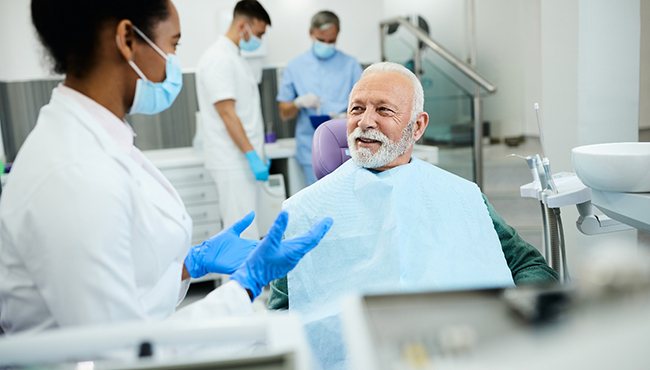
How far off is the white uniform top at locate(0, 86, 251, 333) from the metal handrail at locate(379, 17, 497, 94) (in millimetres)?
2506

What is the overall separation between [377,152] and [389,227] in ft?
0.91

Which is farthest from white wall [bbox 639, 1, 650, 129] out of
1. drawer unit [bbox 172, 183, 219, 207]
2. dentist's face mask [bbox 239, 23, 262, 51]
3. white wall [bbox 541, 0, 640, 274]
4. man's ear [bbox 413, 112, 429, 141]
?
drawer unit [bbox 172, 183, 219, 207]

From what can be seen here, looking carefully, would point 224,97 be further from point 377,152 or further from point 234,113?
point 377,152

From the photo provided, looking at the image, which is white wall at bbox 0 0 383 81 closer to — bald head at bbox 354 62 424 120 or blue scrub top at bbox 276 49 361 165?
blue scrub top at bbox 276 49 361 165

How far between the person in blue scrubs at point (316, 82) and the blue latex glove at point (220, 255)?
1.95m

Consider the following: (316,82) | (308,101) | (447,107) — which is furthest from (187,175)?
(447,107)

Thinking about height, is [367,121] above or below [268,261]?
above

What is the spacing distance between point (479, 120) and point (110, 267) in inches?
115

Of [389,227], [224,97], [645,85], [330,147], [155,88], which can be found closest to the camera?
[155,88]

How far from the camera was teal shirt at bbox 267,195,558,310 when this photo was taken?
4.93 feet

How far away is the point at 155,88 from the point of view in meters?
1.06

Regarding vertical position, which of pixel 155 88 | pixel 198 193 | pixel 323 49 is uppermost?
pixel 323 49

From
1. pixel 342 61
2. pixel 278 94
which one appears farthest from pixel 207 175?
pixel 342 61

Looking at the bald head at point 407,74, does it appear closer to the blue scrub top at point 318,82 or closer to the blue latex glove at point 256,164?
the blue latex glove at point 256,164
